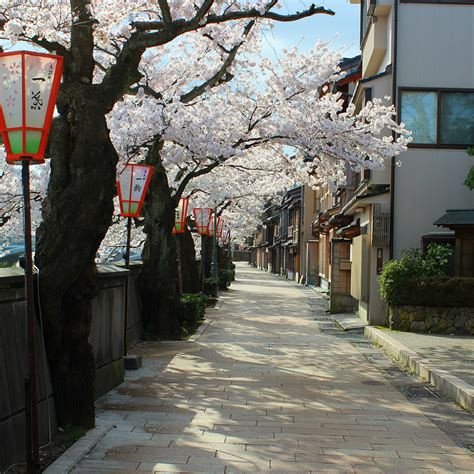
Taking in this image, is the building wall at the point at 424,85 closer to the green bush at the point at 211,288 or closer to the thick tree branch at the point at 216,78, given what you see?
the thick tree branch at the point at 216,78

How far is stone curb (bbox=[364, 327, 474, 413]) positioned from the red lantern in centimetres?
636

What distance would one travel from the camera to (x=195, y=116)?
14961 mm

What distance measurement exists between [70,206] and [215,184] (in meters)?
22.0

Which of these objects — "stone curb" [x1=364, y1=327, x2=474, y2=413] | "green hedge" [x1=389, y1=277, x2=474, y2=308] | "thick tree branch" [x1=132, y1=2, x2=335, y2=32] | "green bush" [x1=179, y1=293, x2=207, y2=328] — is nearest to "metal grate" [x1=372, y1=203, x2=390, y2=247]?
"green hedge" [x1=389, y1=277, x2=474, y2=308]

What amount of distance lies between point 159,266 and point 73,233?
870cm

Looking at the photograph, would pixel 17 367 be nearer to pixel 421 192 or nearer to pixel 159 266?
pixel 159 266

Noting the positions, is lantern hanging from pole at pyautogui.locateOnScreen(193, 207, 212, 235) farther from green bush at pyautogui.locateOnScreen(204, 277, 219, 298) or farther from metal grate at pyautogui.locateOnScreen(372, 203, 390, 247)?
metal grate at pyautogui.locateOnScreen(372, 203, 390, 247)

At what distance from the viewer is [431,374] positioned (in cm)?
1002

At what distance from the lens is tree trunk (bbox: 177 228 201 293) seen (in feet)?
81.6

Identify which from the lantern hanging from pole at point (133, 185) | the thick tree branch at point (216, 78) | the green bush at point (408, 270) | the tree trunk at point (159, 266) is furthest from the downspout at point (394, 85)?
the lantern hanging from pole at point (133, 185)

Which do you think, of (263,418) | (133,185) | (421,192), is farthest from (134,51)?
(421,192)

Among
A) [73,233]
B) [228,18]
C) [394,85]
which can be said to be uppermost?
[394,85]

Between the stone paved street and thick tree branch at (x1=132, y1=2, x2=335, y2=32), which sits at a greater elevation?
thick tree branch at (x1=132, y1=2, x2=335, y2=32)

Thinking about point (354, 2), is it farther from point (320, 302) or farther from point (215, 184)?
point (320, 302)
